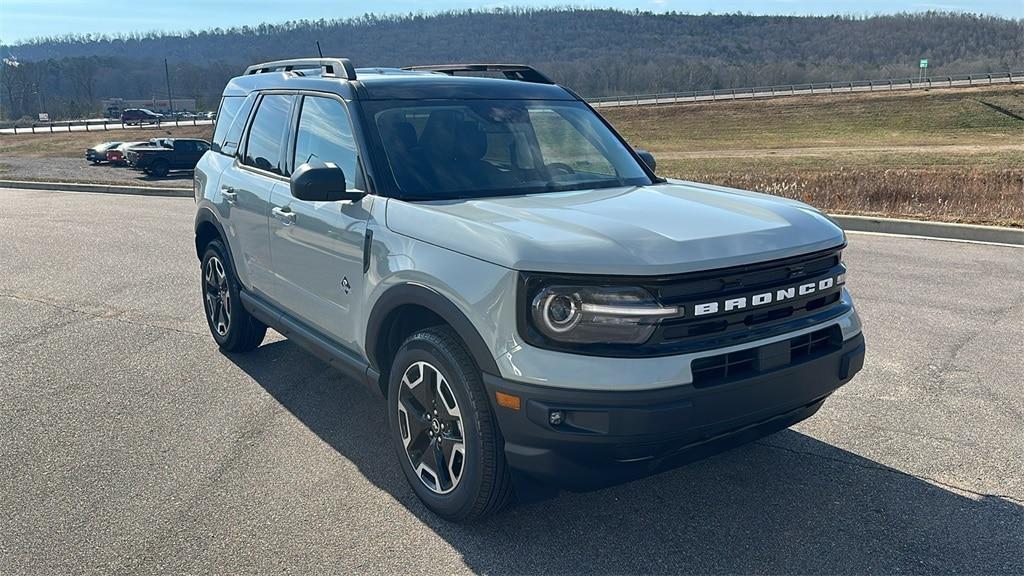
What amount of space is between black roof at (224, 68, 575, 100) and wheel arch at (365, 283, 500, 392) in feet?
4.05

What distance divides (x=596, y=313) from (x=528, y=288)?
27 cm

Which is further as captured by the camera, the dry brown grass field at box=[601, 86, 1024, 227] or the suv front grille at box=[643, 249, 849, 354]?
the dry brown grass field at box=[601, 86, 1024, 227]

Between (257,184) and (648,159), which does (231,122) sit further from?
(648,159)

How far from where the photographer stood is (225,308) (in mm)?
6133

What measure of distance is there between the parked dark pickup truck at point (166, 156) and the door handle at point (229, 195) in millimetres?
23059

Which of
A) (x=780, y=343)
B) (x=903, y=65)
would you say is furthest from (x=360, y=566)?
(x=903, y=65)

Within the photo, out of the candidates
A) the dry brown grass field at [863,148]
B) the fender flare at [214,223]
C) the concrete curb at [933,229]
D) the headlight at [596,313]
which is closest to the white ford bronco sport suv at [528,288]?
the headlight at [596,313]

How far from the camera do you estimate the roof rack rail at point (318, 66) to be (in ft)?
14.8

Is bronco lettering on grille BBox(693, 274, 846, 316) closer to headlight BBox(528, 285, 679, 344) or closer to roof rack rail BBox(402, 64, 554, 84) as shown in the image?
headlight BBox(528, 285, 679, 344)

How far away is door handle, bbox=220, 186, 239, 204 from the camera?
17.9 ft

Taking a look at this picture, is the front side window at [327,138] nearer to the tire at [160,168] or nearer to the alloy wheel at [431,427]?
the alloy wheel at [431,427]

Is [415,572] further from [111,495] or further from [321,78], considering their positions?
[321,78]

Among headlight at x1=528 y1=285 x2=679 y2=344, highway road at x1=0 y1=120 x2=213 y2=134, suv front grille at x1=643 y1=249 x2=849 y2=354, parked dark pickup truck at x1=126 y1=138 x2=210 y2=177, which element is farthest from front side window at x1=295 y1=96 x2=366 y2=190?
highway road at x1=0 y1=120 x2=213 y2=134

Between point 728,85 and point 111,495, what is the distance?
12506cm
